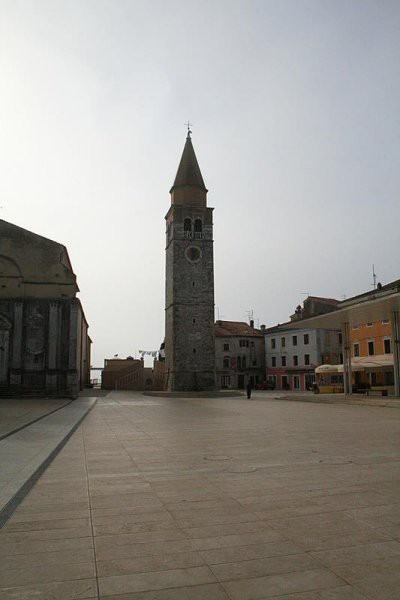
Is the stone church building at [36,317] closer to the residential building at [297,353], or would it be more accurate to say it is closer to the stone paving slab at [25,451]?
the stone paving slab at [25,451]

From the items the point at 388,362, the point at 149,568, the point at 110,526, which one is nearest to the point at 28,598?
the point at 149,568

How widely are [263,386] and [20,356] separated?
37820mm

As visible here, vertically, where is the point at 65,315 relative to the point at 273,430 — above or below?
above

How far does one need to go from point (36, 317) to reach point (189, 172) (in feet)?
100

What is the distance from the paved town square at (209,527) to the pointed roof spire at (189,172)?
169 feet

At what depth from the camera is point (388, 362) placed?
36.4m

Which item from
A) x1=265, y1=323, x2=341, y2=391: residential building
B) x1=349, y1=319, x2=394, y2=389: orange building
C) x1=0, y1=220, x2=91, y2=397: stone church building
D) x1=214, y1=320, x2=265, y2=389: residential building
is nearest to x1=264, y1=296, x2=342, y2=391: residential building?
x1=265, y1=323, x2=341, y2=391: residential building

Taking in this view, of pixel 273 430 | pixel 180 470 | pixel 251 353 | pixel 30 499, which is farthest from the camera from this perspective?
pixel 251 353

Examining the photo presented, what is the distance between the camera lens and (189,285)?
56562 mm

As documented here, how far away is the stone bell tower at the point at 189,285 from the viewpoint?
5459 centimetres

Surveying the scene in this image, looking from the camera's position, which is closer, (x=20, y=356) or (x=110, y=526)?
(x=110, y=526)

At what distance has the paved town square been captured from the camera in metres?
3.75

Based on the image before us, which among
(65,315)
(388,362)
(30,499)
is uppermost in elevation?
(65,315)

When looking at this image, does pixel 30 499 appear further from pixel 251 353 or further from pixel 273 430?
pixel 251 353
